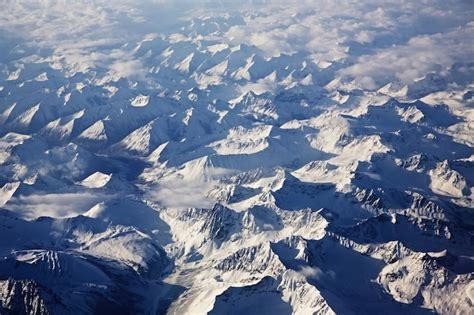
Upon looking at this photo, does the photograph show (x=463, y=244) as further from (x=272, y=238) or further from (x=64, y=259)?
(x=64, y=259)

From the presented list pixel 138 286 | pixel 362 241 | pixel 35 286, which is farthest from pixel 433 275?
pixel 35 286

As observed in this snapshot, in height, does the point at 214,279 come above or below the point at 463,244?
above

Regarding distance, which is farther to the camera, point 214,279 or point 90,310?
point 214,279

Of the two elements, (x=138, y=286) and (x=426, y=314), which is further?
(x=138, y=286)

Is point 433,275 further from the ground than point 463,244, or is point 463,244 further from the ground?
point 433,275

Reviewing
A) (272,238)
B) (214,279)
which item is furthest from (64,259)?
(272,238)

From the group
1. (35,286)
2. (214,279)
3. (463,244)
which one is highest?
(35,286)

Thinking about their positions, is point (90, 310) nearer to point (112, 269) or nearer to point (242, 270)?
point (112, 269)

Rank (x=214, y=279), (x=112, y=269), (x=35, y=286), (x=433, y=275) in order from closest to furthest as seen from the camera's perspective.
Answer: (x=35, y=286) < (x=433, y=275) < (x=214, y=279) < (x=112, y=269)

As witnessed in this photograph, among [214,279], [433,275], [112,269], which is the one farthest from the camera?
[112,269]
